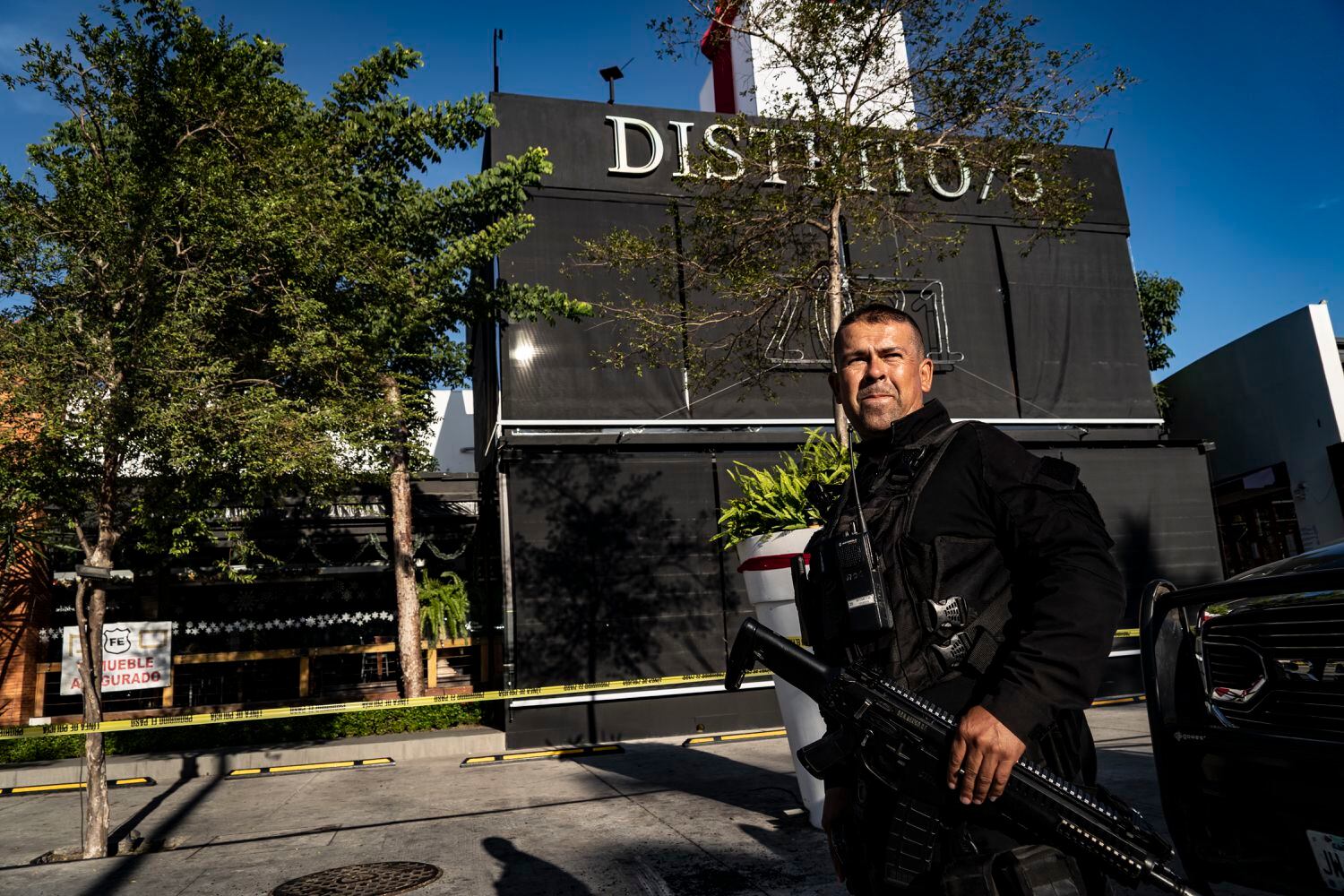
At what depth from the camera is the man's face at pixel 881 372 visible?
2336 millimetres

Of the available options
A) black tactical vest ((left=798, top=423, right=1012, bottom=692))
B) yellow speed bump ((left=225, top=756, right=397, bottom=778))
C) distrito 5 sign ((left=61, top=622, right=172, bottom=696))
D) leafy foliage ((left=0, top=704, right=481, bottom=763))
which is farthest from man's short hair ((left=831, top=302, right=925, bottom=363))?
distrito 5 sign ((left=61, top=622, right=172, bottom=696))

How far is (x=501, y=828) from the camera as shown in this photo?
19.8ft

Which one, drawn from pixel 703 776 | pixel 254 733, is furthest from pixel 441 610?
pixel 703 776

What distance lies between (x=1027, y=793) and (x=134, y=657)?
14395mm

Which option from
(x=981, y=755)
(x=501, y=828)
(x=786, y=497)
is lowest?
(x=501, y=828)

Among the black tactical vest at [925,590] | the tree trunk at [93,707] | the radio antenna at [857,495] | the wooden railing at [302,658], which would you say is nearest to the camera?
the black tactical vest at [925,590]

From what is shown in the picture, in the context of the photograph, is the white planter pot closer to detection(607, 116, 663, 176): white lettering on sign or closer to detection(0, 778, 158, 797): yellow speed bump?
detection(0, 778, 158, 797): yellow speed bump

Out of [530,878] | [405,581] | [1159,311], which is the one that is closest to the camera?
[530,878]

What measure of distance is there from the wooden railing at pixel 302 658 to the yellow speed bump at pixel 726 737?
5.21 meters

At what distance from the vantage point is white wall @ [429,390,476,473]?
28.0m

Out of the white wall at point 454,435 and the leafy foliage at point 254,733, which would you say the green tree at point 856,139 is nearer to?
the leafy foliage at point 254,733

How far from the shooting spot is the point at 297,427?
8.36m

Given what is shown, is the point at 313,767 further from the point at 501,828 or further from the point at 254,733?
the point at 501,828

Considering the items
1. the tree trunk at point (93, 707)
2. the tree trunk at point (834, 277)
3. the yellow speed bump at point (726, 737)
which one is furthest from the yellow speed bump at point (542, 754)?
the tree trunk at point (834, 277)
